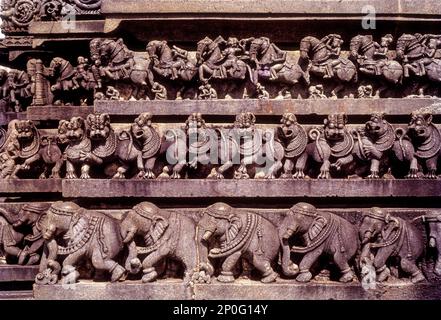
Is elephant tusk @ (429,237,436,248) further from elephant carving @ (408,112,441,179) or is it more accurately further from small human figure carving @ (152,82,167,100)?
small human figure carving @ (152,82,167,100)

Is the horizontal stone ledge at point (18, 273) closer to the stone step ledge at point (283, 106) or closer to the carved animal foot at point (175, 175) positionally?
the carved animal foot at point (175, 175)

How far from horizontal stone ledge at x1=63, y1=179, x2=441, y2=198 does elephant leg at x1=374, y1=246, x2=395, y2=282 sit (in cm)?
58

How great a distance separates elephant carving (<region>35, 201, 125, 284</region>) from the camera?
5.54 meters

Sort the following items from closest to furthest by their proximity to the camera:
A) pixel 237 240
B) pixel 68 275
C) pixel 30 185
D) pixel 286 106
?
1. pixel 237 240
2. pixel 68 275
3. pixel 286 106
4. pixel 30 185

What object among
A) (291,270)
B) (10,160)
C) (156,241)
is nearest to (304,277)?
(291,270)

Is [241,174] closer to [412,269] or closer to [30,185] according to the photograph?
[412,269]

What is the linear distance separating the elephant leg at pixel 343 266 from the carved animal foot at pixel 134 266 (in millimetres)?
2023

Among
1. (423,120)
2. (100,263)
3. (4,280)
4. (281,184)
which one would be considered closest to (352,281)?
(281,184)

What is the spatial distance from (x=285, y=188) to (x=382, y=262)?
1.25 metres

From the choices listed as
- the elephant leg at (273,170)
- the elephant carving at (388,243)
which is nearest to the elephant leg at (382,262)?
the elephant carving at (388,243)

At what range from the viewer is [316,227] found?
554cm

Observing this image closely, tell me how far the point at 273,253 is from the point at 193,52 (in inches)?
101

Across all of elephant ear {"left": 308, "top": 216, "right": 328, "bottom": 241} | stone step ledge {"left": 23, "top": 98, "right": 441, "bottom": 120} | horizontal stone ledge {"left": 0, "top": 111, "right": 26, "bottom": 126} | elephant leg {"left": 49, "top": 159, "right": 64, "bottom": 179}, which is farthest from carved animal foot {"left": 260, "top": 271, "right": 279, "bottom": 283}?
horizontal stone ledge {"left": 0, "top": 111, "right": 26, "bottom": 126}

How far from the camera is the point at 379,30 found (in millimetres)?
6285
